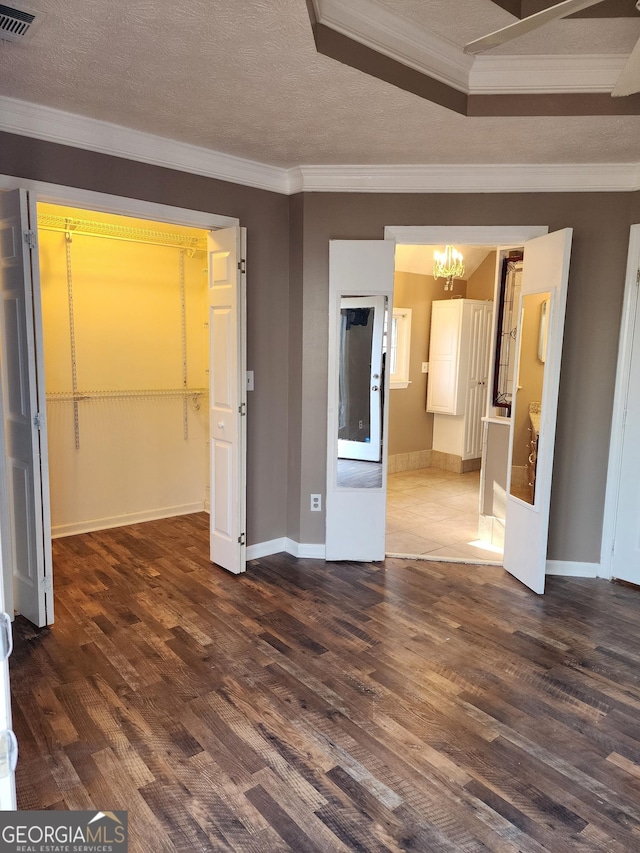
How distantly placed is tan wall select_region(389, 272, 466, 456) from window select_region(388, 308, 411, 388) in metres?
0.06

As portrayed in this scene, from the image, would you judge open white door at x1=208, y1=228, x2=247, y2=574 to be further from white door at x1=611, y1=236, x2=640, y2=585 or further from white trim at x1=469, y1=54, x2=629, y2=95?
white door at x1=611, y1=236, x2=640, y2=585

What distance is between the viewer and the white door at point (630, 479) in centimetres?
360

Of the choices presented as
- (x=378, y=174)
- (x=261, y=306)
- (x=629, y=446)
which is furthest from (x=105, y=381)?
(x=629, y=446)

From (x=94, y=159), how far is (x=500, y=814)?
11.5 feet

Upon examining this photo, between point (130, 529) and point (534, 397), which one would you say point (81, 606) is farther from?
point (534, 397)

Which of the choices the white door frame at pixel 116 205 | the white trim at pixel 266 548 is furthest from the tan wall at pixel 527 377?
the white door frame at pixel 116 205

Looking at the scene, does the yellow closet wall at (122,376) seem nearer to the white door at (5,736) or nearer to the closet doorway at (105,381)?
the closet doorway at (105,381)

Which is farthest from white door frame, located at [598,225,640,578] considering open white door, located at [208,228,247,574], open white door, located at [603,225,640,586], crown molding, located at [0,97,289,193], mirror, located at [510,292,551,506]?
open white door, located at [208,228,247,574]

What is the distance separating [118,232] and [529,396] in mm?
3324

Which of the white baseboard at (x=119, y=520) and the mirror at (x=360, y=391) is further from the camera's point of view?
the white baseboard at (x=119, y=520)

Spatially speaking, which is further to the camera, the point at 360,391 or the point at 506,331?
the point at 506,331

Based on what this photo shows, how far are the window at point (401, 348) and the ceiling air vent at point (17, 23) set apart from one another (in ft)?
16.7

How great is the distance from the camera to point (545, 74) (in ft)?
8.91

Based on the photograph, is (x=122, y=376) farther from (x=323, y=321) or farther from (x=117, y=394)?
(x=323, y=321)
